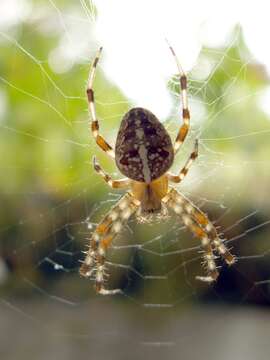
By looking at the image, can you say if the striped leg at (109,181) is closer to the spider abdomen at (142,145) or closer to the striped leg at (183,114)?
the spider abdomen at (142,145)

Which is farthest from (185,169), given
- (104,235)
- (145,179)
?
(104,235)

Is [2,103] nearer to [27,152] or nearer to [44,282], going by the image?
[27,152]

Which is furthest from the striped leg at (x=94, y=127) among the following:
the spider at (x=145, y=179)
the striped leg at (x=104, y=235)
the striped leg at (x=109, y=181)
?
the striped leg at (x=104, y=235)

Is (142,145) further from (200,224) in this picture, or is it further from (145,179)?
(200,224)

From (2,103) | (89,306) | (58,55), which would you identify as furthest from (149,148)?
(89,306)

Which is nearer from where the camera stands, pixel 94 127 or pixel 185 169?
pixel 94 127

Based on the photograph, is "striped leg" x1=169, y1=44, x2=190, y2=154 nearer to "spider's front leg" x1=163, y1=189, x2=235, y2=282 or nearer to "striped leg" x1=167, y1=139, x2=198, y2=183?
"striped leg" x1=167, y1=139, x2=198, y2=183

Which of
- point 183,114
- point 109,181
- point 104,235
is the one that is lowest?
point 104,235

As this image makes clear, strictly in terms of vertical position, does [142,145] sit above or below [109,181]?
above

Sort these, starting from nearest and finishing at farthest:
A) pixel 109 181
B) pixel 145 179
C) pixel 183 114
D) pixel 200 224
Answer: pixel 183 114 < pixel 145 179 < pixel 109 181 < pixel 200 224
